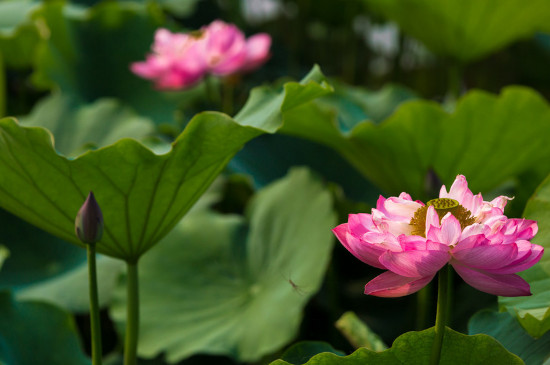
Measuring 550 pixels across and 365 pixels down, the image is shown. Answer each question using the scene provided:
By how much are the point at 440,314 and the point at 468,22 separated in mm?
1235

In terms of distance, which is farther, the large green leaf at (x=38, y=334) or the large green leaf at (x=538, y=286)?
the large green leaf at (x=38, y=334)

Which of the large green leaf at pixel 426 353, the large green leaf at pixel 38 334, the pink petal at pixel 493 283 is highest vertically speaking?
the pink petal at pixel 493 283

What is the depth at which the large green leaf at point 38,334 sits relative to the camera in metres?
1.05

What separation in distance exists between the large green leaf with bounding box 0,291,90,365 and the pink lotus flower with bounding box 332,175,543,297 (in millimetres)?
607

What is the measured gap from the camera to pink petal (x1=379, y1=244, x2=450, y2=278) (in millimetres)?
568

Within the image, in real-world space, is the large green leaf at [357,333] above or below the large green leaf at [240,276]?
above

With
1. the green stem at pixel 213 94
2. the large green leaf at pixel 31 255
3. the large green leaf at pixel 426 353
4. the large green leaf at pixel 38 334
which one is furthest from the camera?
the green stem at pixel 213 94

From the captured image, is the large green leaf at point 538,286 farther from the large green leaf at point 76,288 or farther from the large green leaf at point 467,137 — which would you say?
the large green leaf at point 76,288

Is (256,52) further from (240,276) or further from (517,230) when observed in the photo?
(517,230)

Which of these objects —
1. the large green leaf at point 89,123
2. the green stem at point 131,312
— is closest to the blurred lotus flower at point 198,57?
the large green leaf at point 89,123

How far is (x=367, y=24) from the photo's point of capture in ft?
9.43

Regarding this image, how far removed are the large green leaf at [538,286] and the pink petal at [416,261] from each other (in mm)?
169

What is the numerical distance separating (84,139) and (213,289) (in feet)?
1.77

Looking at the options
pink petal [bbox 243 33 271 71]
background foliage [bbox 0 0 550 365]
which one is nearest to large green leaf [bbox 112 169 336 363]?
background foliage [bbox 0 0 550 365]
